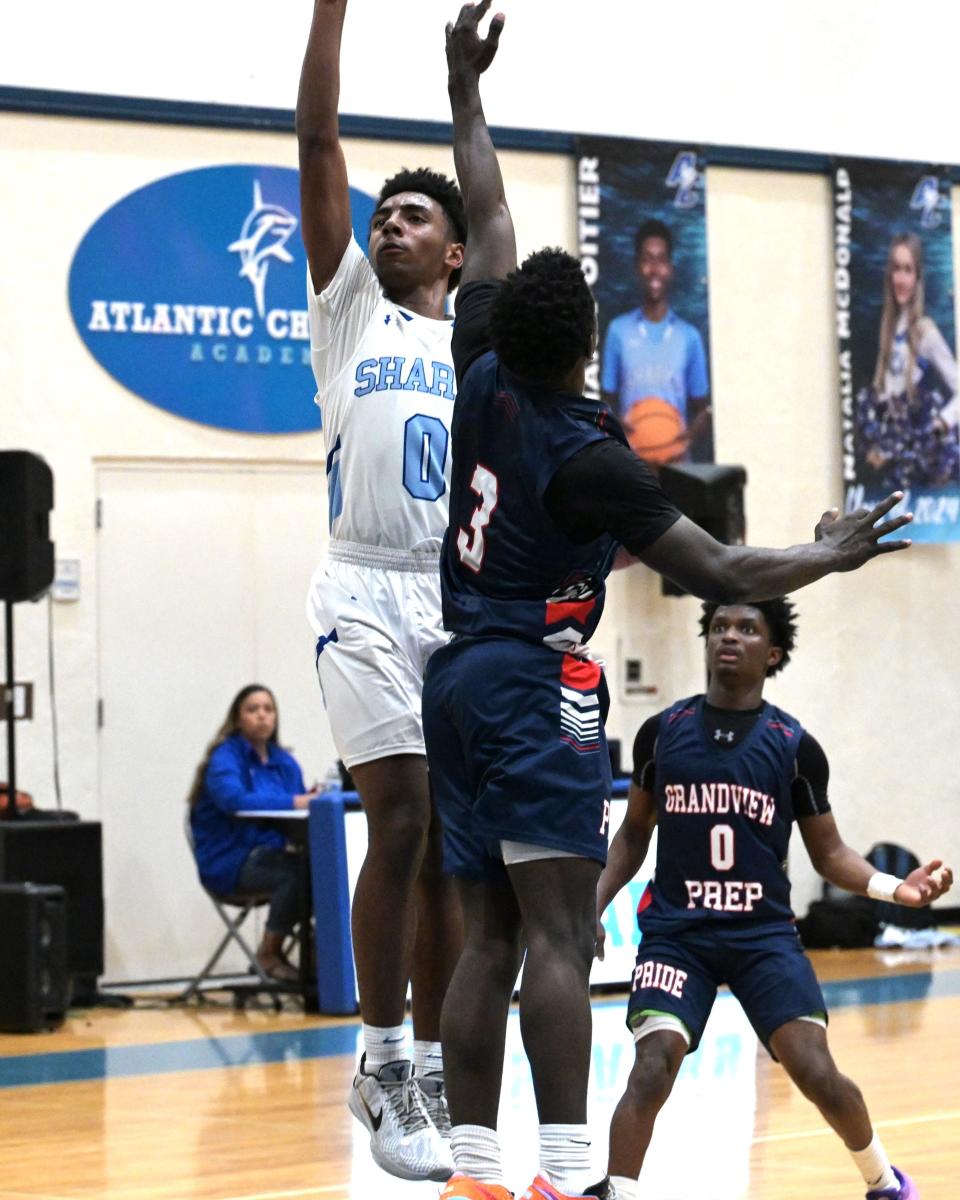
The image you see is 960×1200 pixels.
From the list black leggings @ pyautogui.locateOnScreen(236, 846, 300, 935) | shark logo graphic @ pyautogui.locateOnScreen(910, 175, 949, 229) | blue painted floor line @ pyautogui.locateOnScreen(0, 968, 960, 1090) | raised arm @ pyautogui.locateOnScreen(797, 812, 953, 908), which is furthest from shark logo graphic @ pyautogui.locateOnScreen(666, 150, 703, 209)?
raised arm @ pyautogui.locateOnScreen(797, 812, 953, 908)

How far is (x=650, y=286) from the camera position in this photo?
13109 millimetres

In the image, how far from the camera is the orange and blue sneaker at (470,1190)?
378 centimetres

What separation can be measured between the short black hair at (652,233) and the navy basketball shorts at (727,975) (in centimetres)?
831

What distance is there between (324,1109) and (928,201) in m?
8.88

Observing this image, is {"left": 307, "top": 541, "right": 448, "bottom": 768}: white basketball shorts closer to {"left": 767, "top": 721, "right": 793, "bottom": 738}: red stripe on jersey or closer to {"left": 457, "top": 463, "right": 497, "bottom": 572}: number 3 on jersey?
{"left": 457, "top": 463, "right": 497, "bottom": 572}: number 3 on jersey

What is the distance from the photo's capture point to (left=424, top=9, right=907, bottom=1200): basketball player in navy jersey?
3.82 metres

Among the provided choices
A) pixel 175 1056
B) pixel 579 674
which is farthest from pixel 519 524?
pixel 175 1056

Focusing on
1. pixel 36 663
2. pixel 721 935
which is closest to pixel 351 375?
pixel 721 935

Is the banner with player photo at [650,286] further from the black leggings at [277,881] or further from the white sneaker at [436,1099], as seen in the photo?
the white sneaker at [436,1099]

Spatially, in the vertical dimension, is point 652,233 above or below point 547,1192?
above

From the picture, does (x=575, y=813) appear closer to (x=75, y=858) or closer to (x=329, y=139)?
(x=329, y=139)

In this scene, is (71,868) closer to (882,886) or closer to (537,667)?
(882,886)

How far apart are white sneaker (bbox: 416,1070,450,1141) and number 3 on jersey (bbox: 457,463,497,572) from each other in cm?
123

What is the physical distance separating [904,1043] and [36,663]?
5.13m
